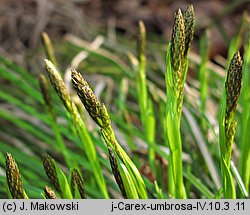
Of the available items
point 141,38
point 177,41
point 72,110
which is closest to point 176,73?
point 177,41

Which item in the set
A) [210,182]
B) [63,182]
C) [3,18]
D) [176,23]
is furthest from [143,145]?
[3,18]

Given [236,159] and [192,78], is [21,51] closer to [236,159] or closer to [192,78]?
[192,78]

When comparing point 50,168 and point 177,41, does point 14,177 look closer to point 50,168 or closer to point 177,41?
point 50,168

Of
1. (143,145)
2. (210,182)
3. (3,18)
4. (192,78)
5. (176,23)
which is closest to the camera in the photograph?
(176,23)

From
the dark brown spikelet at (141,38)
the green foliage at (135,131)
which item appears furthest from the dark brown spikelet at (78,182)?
the dark brown spikelet at (141,38)

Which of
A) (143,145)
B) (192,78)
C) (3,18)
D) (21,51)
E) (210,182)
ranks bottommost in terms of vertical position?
(210,182)

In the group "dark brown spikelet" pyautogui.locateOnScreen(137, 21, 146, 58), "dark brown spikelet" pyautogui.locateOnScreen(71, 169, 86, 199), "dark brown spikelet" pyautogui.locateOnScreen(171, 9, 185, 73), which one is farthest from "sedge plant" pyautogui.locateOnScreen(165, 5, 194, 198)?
"dark brown spikelet" pyautogui.locateOnScreen(137, 21, 146, 58)

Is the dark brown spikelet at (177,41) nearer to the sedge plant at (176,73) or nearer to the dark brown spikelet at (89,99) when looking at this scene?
the sedge plant at (176,73)
